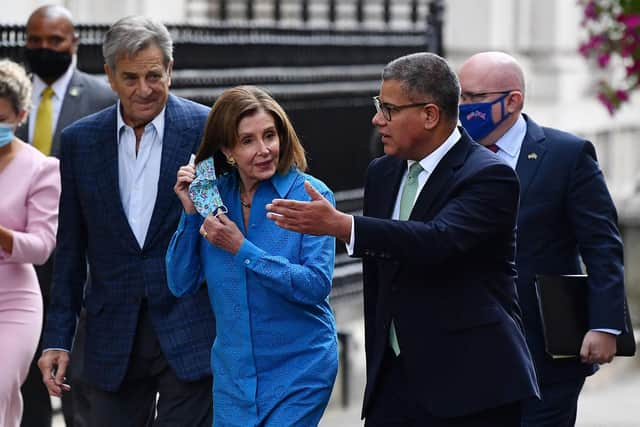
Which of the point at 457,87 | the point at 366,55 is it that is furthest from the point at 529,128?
the point at 366,55

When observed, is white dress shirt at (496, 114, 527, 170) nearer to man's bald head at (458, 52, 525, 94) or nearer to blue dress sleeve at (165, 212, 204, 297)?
man's bald head at (458, 52, 525, 94)

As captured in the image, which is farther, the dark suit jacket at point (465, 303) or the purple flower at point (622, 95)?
the purple flower at point (622, 95)

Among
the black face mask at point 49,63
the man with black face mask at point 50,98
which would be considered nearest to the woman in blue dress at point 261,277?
the man with black face mask at point 50,98

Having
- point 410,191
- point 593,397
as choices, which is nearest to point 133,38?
point 410,191

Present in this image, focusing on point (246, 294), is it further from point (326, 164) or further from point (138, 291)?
point (326, 164)

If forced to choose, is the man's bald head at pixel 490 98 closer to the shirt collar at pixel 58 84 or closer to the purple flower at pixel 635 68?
the shirt collar at pixel 58 84

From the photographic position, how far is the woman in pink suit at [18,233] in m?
6.17

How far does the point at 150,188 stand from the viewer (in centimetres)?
571

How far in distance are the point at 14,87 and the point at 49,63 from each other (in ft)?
4.05

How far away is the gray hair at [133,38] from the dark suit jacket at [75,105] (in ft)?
5.45

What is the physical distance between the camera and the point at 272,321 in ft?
16.8

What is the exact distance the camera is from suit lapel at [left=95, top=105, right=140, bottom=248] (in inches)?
224

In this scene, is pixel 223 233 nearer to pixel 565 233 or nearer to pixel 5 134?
pixel 565 233

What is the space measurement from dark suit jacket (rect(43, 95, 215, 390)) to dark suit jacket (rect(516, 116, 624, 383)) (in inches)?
43.8
